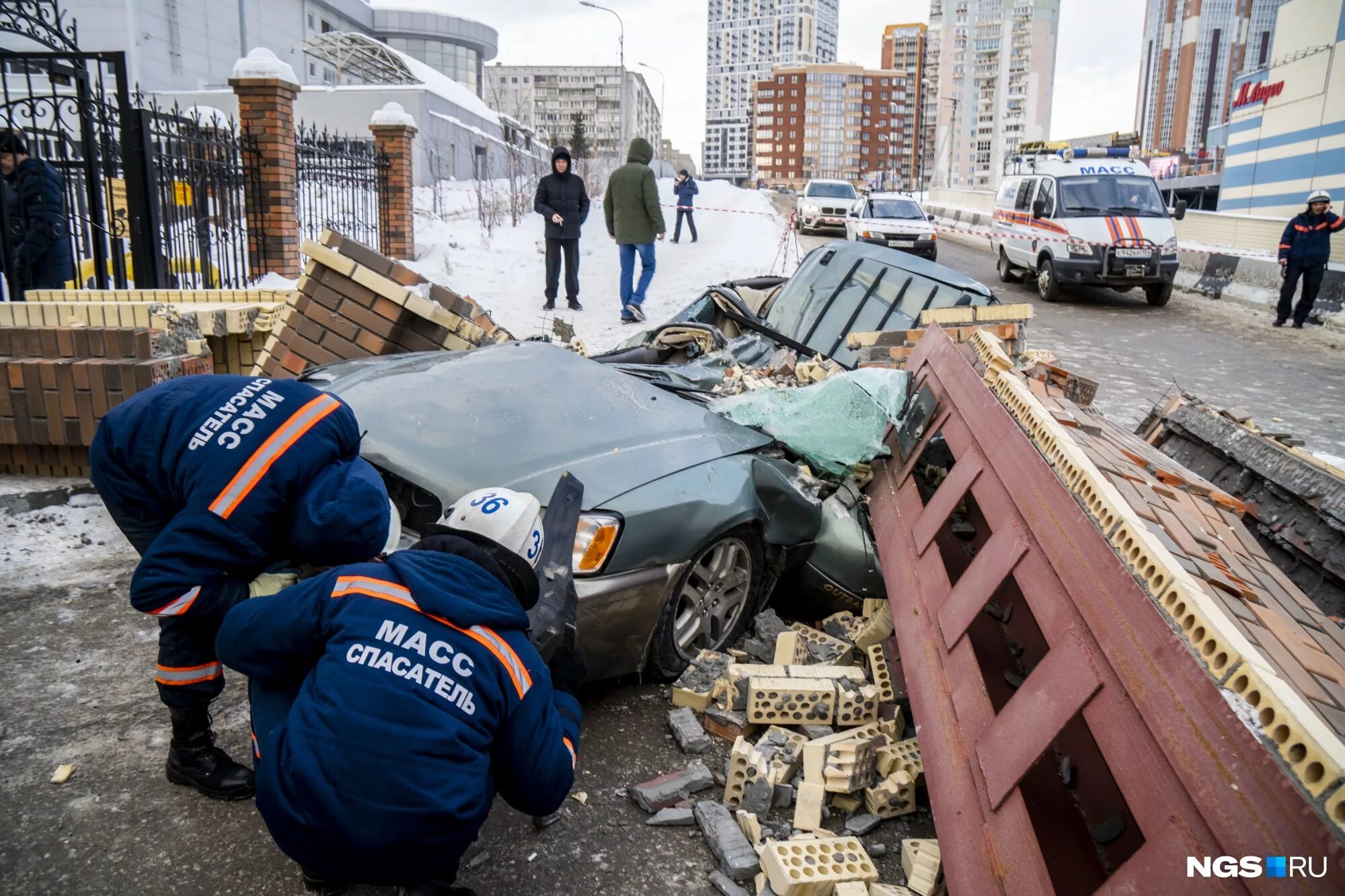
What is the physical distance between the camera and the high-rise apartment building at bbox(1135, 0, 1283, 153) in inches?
4323

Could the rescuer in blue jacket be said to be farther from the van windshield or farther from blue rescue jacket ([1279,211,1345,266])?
the van windshield

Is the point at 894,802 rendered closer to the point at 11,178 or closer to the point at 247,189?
the point at 11,178

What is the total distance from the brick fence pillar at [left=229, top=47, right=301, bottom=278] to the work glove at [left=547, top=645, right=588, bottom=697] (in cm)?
917

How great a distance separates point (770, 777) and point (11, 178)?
7.62 metres

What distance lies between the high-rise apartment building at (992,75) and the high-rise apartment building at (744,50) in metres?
71.9

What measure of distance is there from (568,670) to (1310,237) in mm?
13491

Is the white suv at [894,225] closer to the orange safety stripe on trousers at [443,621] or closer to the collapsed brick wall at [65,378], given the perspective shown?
the collapsed brick wall at [65,378]

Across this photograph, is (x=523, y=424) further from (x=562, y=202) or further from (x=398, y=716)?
(x=562, y=202)

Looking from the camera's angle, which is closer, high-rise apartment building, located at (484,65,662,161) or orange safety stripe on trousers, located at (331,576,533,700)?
orange safety stripe on trousers, located at (331,576,533,700)

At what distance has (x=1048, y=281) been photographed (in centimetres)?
1475

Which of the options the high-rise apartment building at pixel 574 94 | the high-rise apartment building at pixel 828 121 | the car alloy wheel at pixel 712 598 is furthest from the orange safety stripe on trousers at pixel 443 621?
the high-rise apartment building at pixel 828 121

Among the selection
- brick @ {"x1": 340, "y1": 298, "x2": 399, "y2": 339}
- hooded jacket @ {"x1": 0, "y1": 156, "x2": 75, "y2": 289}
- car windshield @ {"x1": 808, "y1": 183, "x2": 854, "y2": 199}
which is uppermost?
car windshield @ {"x1": 808, "y1": 183, "x2": 854, "y2": 199}

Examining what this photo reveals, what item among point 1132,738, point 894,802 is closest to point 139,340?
point 894,802

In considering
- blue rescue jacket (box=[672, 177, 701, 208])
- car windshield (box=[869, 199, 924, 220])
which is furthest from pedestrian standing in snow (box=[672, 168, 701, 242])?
car windshield (box=[869, 199, 924, 220])
